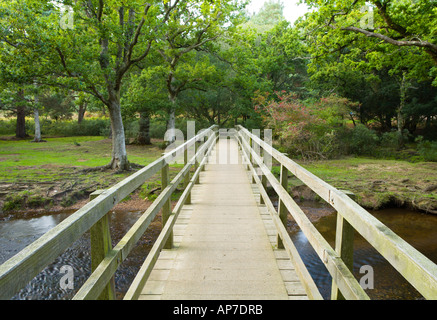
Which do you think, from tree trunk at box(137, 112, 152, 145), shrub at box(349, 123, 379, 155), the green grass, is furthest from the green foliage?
tree trunk at box(137, 112, 152, 145)

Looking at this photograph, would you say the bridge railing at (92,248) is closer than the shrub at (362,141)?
Yes

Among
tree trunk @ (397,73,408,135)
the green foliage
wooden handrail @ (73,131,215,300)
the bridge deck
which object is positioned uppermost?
tree trunk @ (397,73,408,135)

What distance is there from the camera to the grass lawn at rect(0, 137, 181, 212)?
32.5 feet

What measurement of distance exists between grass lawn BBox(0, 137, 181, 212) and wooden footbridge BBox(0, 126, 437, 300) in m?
6.43

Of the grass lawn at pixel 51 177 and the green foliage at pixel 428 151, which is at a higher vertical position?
the green foliage at pixel 428 151

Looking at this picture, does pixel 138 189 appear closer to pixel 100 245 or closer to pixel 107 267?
pixel 100 245

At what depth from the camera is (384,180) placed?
11.9m

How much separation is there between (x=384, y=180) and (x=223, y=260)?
10.7 m

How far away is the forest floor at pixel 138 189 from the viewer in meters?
9.82

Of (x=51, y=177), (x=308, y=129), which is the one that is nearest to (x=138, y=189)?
(x=51, y=177)

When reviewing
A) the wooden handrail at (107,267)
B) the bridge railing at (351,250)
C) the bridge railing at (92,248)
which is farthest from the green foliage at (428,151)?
the wooden handrail at (107,267)

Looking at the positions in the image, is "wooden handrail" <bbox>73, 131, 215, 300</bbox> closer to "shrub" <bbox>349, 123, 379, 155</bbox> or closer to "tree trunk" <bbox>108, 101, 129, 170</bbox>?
"tree trunk" <bbox>108, 101, 129, 170</bbox>

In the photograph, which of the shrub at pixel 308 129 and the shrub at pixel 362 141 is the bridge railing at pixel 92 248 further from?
the shrub at pixel 362 141

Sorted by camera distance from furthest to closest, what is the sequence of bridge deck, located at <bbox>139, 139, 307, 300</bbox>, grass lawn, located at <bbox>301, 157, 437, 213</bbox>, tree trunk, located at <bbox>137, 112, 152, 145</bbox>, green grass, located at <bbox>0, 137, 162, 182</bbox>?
1. tree trunk, located at <bbox>137, 112, 152, 145</bbox>
2. green grass, located at <bbox>0, 137, 162, 182</bbox>
3. grass lawn, located at <bbox>301, 157, 437, 213</bbox>
4. bridge deck, located at <bbox>139, 139, 307, 300</bbox>
